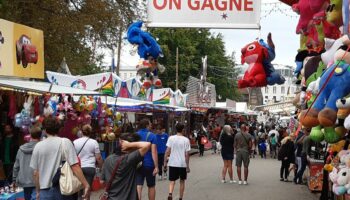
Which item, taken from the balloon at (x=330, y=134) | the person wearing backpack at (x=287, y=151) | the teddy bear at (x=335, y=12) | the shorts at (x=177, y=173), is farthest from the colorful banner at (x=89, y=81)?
the balloon at (x=330, y=134)

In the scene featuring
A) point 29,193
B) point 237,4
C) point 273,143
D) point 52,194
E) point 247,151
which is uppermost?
point 237,4

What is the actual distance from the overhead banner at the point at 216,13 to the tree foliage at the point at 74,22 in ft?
41.9

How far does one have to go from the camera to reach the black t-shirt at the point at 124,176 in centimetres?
645

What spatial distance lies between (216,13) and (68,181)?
8.49ft

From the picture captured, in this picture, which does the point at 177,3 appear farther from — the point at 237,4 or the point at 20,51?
the point at 20,51

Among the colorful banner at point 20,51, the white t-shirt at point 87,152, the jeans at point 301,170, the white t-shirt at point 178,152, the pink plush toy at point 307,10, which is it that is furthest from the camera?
the jeans at point 301,170

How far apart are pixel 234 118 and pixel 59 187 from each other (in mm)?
48381

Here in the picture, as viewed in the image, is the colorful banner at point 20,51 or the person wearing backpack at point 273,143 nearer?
the colorful banner at point 20,51

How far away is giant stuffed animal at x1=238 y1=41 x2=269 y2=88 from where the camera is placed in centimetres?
726

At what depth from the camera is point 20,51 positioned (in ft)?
43.1

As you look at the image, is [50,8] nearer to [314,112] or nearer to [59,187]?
[59,187]

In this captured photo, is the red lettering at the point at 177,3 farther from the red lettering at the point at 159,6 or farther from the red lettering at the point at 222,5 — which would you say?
the red lettering at the point at 222,5

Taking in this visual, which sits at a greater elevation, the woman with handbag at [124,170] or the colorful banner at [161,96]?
the colorful banner at [161,96]

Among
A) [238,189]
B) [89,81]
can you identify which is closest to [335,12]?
[238,189]
